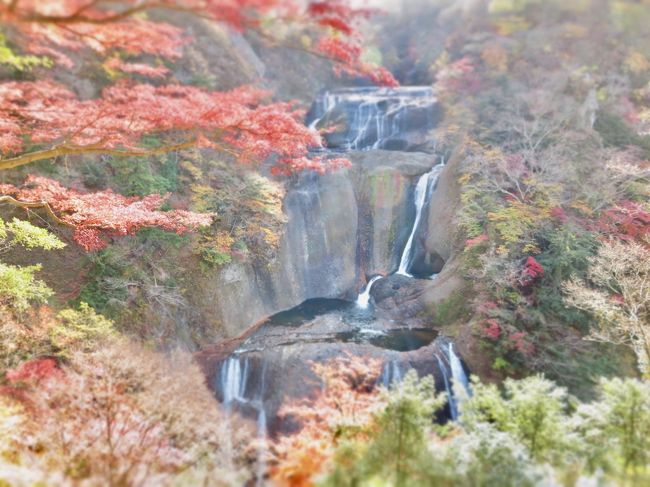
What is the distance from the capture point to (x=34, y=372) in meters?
7.96

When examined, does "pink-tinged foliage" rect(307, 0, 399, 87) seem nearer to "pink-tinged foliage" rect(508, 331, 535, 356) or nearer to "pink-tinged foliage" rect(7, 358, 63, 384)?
"pink-tinged foliage" rect(508, 331, 535, 356)

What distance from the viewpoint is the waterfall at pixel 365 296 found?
16938mm

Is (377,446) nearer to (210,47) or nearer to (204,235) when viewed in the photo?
(204,235)

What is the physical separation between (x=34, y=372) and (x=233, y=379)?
508 centimetres

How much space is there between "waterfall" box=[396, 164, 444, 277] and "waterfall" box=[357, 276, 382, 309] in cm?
133

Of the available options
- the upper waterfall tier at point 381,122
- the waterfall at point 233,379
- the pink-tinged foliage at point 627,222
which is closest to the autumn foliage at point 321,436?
the waterfall at point 233,379

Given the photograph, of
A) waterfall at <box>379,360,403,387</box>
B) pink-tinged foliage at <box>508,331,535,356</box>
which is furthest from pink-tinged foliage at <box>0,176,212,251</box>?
pink-tinged foliage at <box>508,331,535,356</box>

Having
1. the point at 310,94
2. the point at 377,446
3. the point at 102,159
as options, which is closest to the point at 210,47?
the point at 310,94

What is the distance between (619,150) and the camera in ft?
52.8

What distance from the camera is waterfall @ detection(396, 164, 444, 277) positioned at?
1848 centimetres

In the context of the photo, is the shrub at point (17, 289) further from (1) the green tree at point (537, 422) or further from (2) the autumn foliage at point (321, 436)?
(1) the green tree at point (537, 422)

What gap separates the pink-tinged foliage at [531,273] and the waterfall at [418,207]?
668 centimetres

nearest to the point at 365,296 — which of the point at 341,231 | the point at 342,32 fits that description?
the point at 341,231

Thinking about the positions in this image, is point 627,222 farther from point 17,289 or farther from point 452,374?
point 17,289
